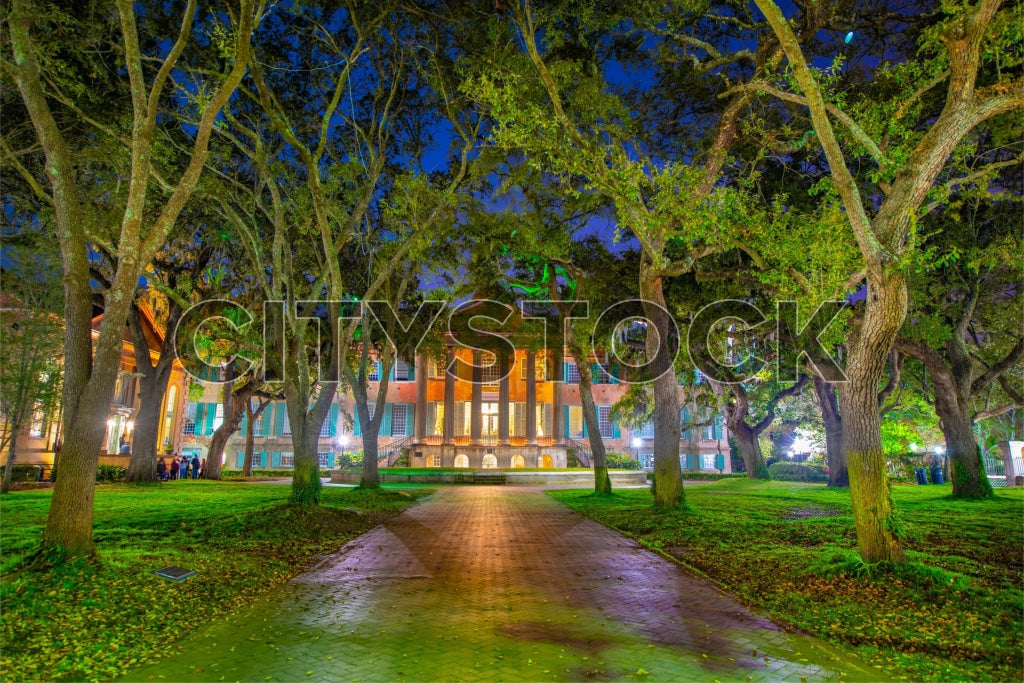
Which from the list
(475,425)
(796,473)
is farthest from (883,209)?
(475,425)

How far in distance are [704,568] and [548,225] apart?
36.9 ft

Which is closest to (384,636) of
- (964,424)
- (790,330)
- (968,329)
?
(790,330)

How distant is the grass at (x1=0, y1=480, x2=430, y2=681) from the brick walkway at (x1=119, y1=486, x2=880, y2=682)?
0.44 m

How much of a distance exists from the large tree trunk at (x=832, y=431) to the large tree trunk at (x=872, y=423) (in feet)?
63.9

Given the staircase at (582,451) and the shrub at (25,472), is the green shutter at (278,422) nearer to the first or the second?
the staircase at (582,451)

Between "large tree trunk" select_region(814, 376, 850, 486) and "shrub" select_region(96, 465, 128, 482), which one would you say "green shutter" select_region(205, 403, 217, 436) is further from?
"large tree trunk" select_region(814, 376, 850, 486)

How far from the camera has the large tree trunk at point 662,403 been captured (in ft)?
48.7

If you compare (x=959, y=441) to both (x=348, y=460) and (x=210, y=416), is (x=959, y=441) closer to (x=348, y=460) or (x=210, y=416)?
(x=348, y=460)

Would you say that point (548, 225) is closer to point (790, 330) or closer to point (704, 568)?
point (790, 330)

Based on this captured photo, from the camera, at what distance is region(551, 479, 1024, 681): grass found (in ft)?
16.4

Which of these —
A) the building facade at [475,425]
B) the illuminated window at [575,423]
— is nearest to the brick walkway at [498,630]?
the building facade at [475,425]

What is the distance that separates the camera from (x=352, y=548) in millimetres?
10164

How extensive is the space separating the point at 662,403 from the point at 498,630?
10620 mm

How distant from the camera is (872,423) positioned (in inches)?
297
